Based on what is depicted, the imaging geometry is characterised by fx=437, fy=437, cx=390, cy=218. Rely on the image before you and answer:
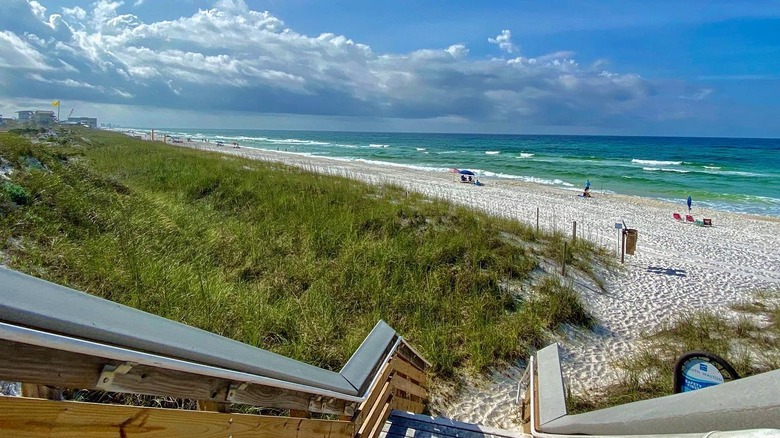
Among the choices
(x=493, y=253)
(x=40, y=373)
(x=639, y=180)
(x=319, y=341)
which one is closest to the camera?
(x=40, y=373)

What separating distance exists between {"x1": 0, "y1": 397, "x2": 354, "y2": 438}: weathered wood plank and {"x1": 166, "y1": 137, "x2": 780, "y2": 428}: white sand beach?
3.90 metres

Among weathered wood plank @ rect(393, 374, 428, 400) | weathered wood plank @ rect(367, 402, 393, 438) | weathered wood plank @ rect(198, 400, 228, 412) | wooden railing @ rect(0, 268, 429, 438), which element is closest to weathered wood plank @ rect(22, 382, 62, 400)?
wooden railing @ rect(0, 268, 429, 438)

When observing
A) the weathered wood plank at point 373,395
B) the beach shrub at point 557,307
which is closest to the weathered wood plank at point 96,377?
the weathered wood plank at point 373,395

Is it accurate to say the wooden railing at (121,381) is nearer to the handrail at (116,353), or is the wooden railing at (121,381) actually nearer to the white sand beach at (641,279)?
the handrail at (116,353)

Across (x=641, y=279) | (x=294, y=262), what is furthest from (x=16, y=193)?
(x=641, y=279)

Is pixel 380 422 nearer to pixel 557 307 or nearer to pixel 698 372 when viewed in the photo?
pixel 698 372

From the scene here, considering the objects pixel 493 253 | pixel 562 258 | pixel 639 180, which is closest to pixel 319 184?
pixel 493 253

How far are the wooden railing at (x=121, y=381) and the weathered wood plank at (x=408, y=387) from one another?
2037mm

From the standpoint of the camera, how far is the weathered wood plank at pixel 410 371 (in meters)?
3.96

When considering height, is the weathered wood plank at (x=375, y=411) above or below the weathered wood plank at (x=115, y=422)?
below

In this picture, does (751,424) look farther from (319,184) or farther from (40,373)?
(319,184)

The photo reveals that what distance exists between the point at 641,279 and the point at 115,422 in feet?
36.5

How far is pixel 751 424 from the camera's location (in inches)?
55.1

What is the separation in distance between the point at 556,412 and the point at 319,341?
3048 mm
